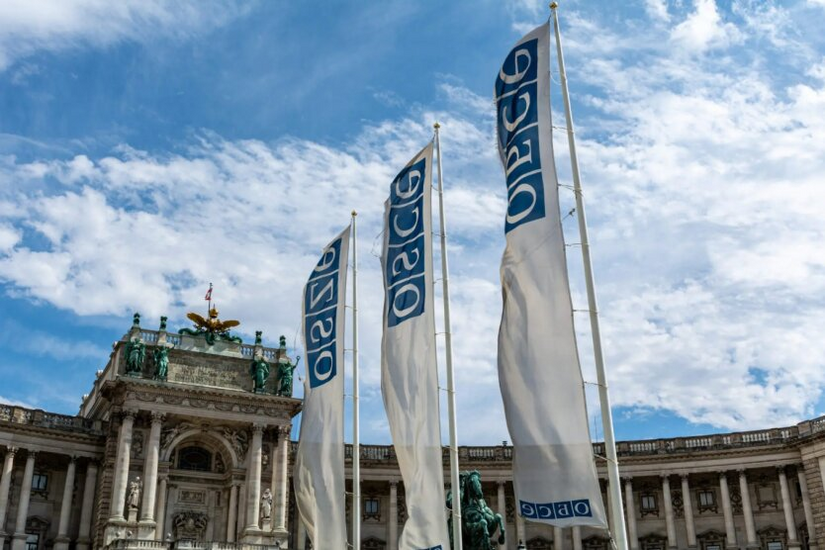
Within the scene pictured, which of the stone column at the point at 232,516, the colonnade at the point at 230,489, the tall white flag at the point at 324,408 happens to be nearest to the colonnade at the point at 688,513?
the colonnade at the point at 230,489

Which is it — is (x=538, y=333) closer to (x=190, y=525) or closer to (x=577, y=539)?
(x=190, y=525)

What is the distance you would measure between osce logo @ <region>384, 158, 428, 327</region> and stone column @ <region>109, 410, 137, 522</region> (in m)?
36.2

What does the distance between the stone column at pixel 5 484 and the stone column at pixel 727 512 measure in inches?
2122

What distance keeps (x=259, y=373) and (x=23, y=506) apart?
62.3 ft

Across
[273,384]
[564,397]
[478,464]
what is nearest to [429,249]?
[564,397]

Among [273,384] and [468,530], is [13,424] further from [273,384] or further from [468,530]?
[468,530]

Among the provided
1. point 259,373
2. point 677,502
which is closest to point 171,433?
point 259,373

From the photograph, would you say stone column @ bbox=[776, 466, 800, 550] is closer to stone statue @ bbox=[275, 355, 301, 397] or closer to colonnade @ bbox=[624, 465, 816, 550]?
colonnade @ bbox=[624, 465, 816, 550]

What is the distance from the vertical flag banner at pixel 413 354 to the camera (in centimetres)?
3216

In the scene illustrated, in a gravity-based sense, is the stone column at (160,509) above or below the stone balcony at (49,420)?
below

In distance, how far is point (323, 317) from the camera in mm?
41750

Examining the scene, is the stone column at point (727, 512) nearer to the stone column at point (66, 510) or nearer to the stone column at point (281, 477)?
the stone column at point (281, 477)

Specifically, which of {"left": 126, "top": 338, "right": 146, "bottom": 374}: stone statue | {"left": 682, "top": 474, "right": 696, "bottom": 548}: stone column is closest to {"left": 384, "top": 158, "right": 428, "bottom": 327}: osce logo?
{"left": 126, "top": 338, "right": 146, "bottom": 374}: stone statue

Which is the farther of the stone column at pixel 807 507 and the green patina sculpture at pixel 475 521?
the stone column at pixel 807 507
